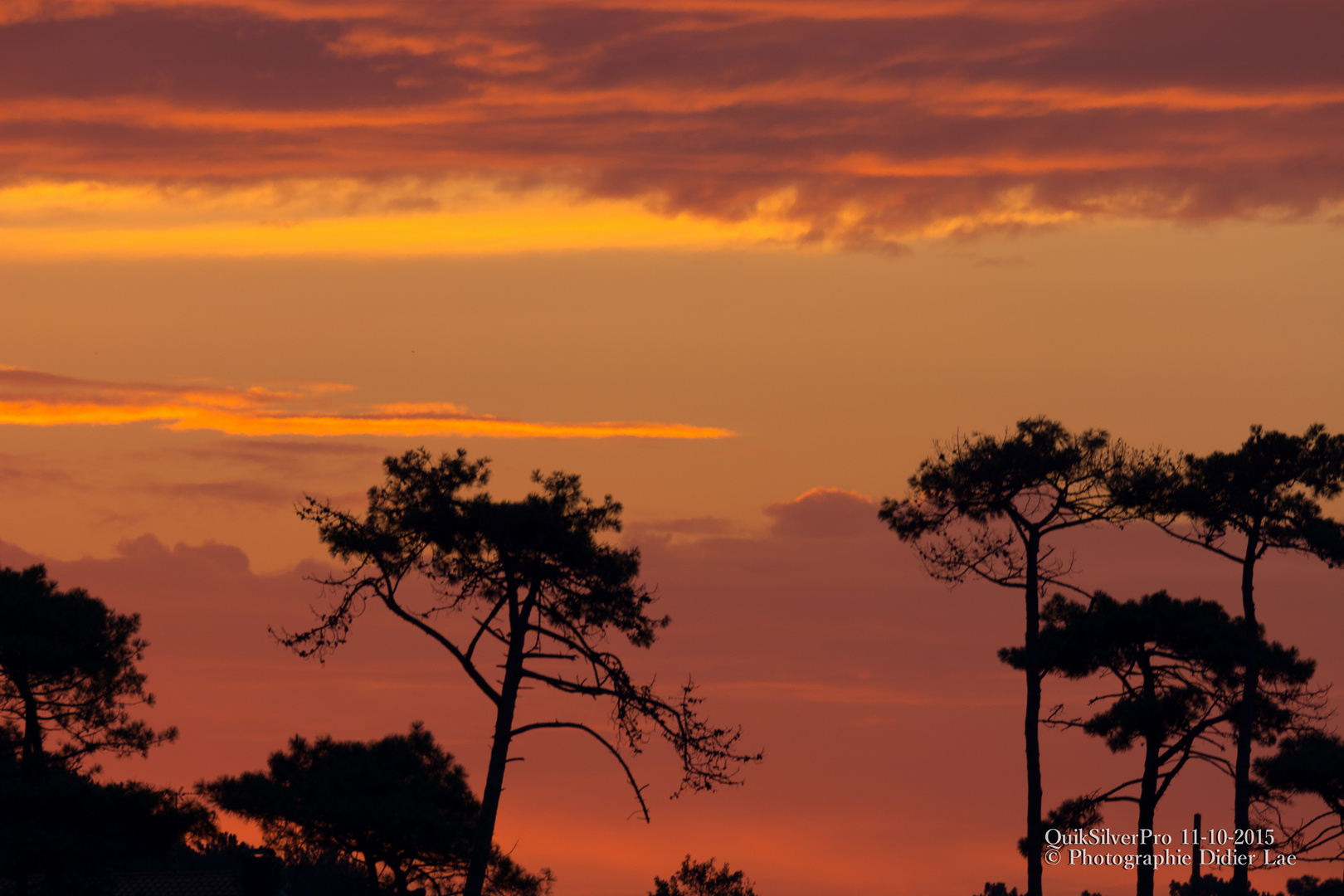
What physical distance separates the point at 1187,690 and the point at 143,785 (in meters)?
29.9

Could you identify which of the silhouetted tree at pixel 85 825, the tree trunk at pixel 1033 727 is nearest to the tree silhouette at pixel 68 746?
the silhouetted tree at pixel 85 825

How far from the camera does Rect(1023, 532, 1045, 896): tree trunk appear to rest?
37.7m

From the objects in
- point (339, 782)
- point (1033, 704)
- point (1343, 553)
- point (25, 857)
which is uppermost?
point (1343, 553)

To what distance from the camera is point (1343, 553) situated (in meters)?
38.2

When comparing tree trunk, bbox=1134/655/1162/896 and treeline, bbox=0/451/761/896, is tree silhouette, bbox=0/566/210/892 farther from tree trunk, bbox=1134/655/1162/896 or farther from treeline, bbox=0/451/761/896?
tree trunk, bbox=1134/655/1162/896

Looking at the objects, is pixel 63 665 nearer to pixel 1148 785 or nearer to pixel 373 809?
pixel 373 809

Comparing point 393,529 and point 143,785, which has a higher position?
point 393,529

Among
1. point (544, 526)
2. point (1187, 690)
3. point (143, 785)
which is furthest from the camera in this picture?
point (1187, 690)

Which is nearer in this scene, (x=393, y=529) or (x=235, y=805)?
(x=393, y=529)

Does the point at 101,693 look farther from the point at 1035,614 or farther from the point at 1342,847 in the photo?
the point at 1342,847

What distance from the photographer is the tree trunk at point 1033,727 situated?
3769cm

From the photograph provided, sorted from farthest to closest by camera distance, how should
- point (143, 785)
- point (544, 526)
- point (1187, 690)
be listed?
point (1187, 690) < point (143, 785) < point (544, 526)

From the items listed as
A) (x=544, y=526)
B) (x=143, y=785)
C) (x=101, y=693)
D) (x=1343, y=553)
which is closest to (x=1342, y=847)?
(x=1343, y=553)

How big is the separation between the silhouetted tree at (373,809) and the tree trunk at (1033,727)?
12592mm
